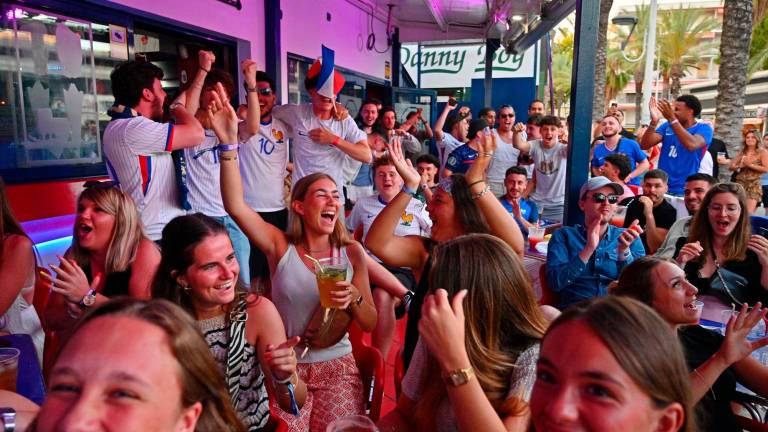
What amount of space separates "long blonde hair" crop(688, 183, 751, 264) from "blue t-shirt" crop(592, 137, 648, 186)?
9.35 ft

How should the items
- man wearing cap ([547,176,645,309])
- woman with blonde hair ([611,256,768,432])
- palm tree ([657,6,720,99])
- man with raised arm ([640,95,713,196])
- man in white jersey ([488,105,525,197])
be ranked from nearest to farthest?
woman with blonde hair ([611,256,768,432]) < man wearing cap ([547,176,645,309]) < man with raised arm ([640,95,713,196]) < man in white jersey ([488,105,525,197]) < palm tree ([657,6,720,99])

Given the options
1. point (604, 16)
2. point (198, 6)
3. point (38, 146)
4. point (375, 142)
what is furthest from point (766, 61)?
point (38, 146)

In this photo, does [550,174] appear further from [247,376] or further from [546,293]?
[247,376]

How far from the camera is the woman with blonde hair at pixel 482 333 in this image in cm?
142

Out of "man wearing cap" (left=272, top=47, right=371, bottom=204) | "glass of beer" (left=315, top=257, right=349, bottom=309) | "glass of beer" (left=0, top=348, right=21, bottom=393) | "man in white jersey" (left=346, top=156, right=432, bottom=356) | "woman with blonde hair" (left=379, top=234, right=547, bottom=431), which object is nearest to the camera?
"woman with blonde hair" (left=379, top=234, right=547, bottom=431)

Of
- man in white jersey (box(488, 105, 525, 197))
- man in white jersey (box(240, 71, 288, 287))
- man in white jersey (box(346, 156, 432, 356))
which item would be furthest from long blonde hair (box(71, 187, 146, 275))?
man in white jersey (box(488, 105, 525, 197))

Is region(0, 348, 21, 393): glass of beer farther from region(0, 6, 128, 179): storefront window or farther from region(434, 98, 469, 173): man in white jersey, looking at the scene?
region(434, 98, 469, 173): man in white jersey

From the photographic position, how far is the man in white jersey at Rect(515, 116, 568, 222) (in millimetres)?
5273

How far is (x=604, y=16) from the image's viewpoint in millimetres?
10922

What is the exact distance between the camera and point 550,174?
5.29 meters

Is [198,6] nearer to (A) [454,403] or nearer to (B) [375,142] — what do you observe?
(B) [375,142]

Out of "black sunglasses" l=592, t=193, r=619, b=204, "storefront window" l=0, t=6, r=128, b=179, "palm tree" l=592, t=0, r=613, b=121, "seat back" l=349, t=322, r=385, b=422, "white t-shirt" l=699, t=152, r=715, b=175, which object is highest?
"palm tree" l=592, t=0, r=613, b=121

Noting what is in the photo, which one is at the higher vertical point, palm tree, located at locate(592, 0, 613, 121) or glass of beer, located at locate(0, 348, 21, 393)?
palm tree, located at locate(592, 0, 613, 121)

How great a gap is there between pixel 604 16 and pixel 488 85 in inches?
116
